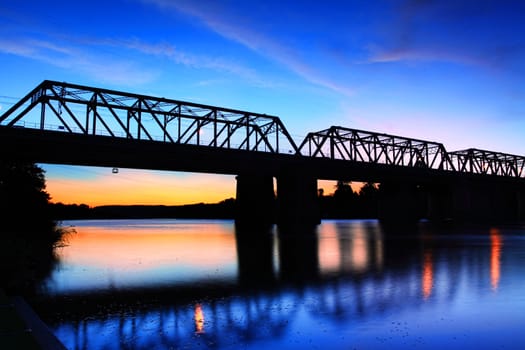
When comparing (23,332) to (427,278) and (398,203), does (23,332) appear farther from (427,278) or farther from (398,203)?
(398,203)

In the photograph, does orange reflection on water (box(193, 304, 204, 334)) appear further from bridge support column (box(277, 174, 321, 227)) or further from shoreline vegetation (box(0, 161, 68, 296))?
bridge support column (box(277, 174, 321, 227))

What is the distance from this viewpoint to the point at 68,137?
64188 millimetres

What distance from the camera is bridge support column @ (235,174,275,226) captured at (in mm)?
98875

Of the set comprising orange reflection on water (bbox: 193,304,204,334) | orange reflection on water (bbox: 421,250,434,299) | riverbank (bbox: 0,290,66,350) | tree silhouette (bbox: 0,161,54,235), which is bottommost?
orange reflection on water (bbox: 421,250,434,299)

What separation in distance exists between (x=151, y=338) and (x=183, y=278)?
9357mm

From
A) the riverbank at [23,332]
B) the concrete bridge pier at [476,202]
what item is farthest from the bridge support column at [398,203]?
the riverbank at [23,332]

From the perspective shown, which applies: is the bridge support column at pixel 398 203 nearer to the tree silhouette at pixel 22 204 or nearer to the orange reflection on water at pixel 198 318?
the tree silhouette at pixel 22 204

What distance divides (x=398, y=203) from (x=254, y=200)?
51244 mm

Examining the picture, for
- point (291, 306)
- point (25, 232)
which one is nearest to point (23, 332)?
point (291, 306)

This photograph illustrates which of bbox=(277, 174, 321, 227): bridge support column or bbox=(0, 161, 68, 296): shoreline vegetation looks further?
bbox=(277, 174, 321, 227): bridge support column

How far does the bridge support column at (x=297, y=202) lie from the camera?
8438 centimetres

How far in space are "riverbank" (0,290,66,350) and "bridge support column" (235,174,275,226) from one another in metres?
87.5

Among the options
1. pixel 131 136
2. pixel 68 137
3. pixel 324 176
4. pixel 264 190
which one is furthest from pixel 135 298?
pixel 324 176

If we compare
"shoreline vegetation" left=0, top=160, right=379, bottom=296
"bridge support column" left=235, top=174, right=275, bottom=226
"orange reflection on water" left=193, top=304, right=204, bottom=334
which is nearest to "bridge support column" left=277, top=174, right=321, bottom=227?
"bridge support column" left=235, top=174, right=275, bottom=226
